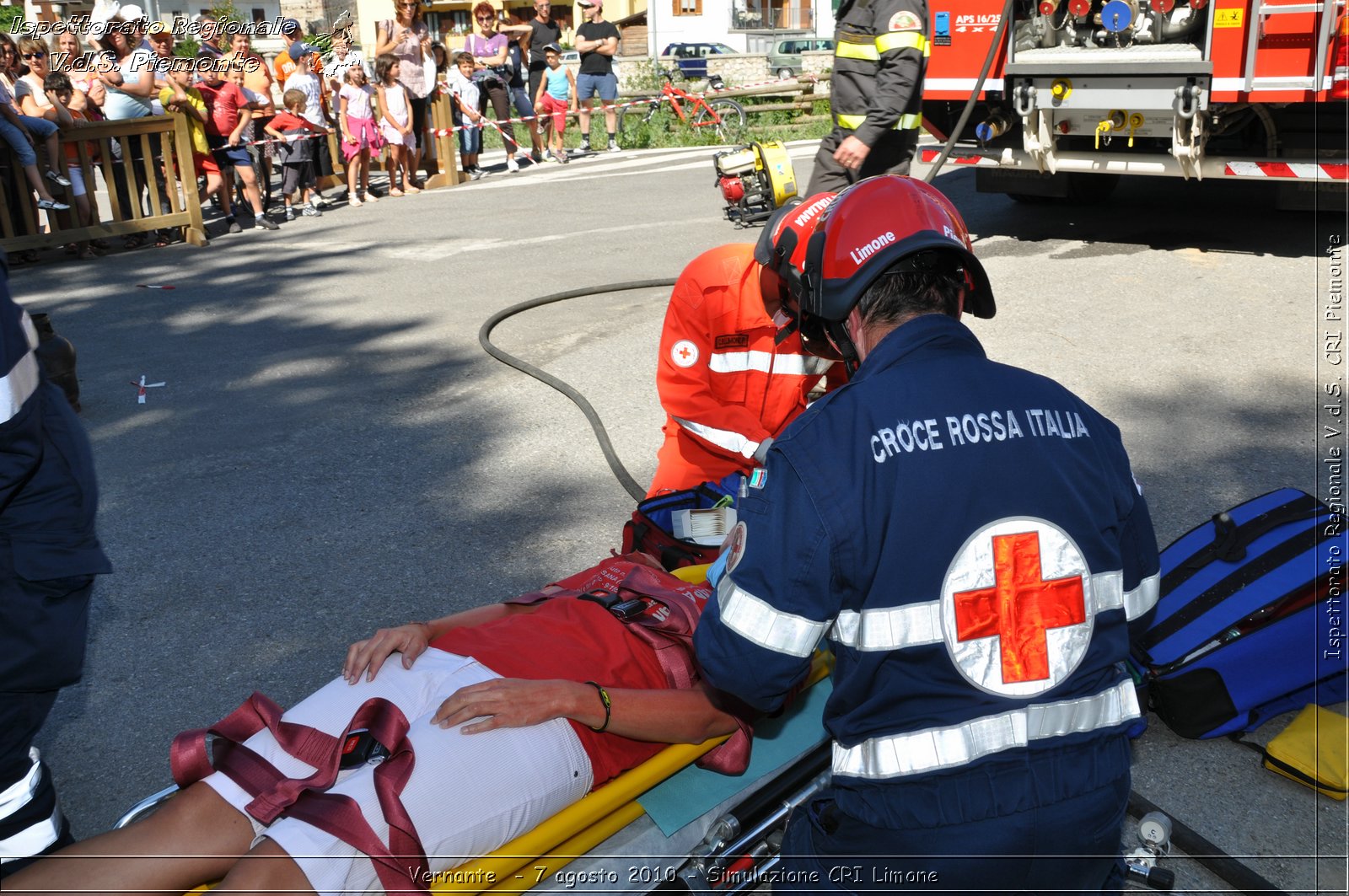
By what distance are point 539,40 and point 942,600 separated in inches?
611

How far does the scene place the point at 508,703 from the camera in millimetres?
2369

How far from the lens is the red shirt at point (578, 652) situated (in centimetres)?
248

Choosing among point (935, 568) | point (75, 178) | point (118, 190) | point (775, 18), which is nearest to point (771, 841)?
point (935, 568)

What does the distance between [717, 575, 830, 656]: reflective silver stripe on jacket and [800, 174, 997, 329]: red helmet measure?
1.71 feet

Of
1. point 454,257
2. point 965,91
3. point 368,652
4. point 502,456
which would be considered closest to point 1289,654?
point 368,652

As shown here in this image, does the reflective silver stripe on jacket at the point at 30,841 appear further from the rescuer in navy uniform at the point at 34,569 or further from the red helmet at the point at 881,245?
the red helmet at the point at 881,245

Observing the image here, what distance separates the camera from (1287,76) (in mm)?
6785

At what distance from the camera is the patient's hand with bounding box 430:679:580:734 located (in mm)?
2342

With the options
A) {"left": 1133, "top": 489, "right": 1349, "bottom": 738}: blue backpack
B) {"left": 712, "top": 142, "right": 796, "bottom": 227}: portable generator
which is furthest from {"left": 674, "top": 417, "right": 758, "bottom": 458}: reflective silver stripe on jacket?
{"left": 712, "top": 142, "right": 796, "bottom": 227}: portable generator

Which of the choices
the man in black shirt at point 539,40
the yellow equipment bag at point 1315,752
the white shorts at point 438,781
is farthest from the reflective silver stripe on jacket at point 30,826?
the man in black shirt at point 539,40

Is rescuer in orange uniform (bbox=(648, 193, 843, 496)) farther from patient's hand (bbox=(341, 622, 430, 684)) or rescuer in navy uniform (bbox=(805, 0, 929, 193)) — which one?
rescuer in navy uniform (bbox=(805, 0, 929, 193))

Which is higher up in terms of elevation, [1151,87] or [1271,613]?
[1151,87]

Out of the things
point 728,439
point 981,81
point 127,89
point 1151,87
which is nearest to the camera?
point 728,439

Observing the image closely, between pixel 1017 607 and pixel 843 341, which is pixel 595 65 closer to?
pixel 843 341
